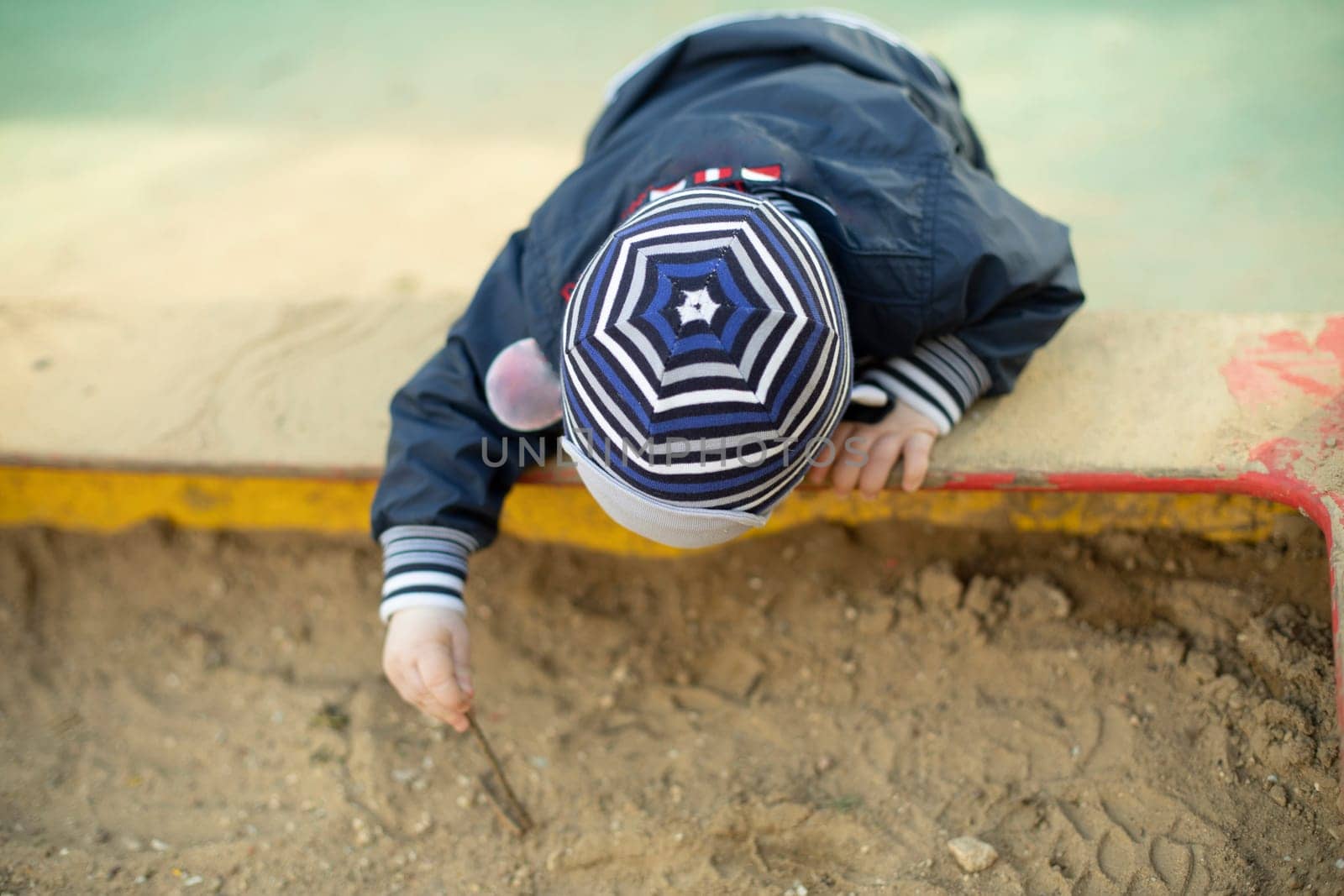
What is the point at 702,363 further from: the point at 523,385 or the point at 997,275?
the point at 997,275

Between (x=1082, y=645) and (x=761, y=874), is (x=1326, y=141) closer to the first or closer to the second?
(x=1082, y=645)

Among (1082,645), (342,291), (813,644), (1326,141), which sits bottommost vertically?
(342,291)

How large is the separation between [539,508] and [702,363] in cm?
71

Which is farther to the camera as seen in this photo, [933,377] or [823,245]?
[933,377]

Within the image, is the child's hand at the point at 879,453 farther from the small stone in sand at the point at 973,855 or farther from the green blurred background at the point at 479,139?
the green blurred background at the point at 479,139

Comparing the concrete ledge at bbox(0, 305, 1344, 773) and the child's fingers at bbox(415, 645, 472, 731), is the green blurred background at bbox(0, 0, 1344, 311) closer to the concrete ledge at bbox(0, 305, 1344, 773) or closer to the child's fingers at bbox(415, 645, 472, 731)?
the concrete ledge at bbox(0, 305, 1344, 773)

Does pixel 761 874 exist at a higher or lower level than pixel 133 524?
higher

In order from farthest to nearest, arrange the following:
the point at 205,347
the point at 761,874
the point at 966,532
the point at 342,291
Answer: the point at 342,291 → the point at 205,347 → the point at 966,532 → the point at 761,874

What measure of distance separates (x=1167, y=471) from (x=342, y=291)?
154 cm

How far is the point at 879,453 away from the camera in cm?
118

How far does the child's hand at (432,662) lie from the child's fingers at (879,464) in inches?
18.0

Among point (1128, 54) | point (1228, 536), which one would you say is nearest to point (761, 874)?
point (1228, 536)

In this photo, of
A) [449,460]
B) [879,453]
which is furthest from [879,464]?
[449,460]

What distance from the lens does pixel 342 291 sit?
2.13 m
